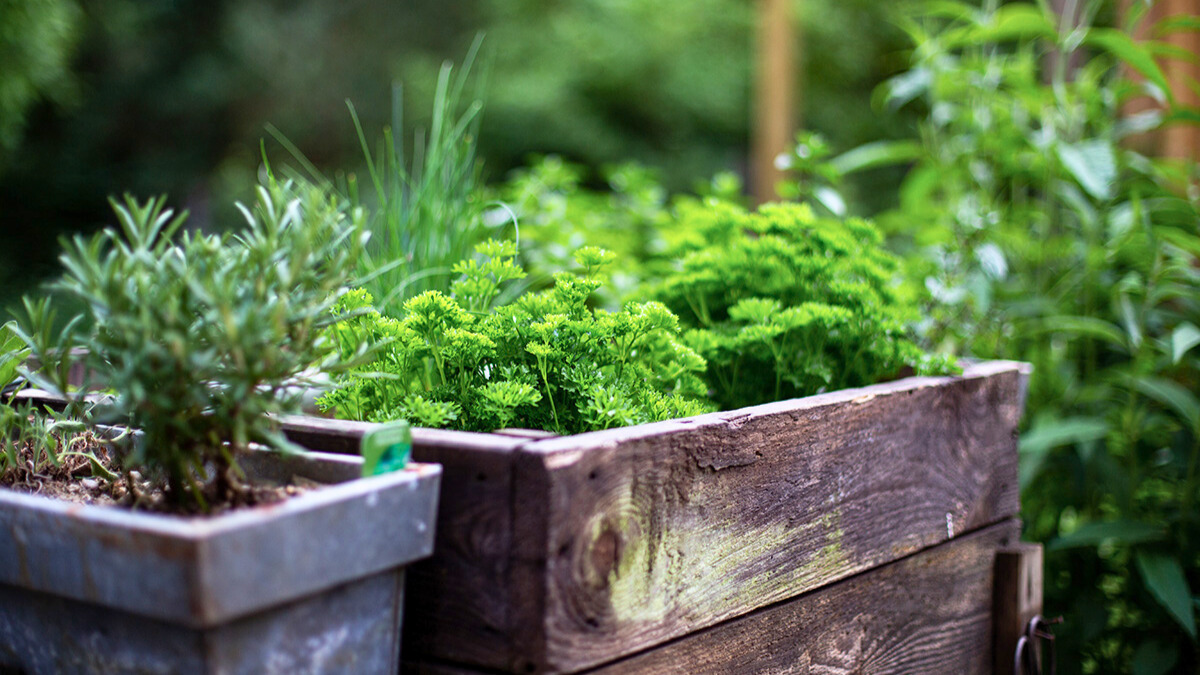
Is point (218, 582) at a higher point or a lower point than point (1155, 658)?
higher

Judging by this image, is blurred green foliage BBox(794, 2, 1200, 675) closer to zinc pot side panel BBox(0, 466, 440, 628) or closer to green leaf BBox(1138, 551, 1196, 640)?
green leaf BBox(1138, 551, 1196, 640)

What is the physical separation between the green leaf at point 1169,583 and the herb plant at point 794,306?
2.21ft

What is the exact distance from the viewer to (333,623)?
0.76m

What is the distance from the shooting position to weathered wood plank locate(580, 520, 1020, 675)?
1044mm

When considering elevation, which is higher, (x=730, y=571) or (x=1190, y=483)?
(x=1190, y=483)

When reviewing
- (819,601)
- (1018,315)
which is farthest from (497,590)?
(1018,315)

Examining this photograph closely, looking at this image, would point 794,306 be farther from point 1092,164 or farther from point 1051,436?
point 1092,164

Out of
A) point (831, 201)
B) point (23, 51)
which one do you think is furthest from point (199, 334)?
point (23, 51)

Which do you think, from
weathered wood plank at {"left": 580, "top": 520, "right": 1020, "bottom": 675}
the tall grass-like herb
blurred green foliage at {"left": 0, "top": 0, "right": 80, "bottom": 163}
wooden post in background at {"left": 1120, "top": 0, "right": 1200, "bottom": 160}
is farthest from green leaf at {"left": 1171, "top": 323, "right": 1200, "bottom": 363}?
blurred green foliage at {"left": 0, "top": 0, "right": 80, "bottom": 163}

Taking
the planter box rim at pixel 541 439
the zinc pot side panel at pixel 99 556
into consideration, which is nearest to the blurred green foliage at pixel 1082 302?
the planter box rim at pixel 541 439

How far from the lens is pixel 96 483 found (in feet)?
3.23

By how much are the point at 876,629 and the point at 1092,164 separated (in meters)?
1.19

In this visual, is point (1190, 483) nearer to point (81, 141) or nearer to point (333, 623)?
point (333, 623)

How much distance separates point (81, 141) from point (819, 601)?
792 cm
